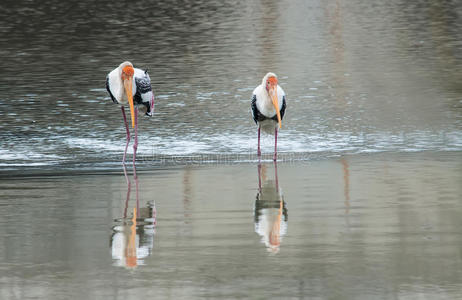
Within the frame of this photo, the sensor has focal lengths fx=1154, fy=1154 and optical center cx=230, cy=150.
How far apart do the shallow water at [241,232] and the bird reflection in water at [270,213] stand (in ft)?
0.05

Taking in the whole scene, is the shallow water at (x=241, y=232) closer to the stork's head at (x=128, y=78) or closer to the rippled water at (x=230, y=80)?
the rippled water at (x=230, y=80)

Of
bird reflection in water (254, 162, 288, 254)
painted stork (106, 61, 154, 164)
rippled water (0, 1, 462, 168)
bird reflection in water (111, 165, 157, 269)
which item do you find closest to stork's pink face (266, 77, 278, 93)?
rippled water (0, 1, 462, 168)

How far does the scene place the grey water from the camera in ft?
23.3

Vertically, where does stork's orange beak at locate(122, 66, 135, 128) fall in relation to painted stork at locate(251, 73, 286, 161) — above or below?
above

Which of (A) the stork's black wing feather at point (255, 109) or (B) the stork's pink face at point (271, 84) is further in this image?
(A) the stork's black wing feather at point (255, 109)

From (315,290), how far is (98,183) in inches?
185

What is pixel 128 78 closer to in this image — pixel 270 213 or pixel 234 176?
pixel 234 176

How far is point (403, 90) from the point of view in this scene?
1788 cm

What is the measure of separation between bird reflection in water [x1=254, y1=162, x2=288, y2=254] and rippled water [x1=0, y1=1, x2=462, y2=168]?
87.6 inches

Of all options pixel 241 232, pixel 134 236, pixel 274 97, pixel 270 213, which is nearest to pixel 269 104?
pixel 274 97

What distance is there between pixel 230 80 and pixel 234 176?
8459 millimetres

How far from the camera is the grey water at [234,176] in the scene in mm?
7098

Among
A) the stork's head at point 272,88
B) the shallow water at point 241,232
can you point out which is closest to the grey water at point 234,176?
the shallow water at point 241,232

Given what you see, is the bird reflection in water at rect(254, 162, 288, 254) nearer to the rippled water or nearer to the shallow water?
the shallow water
